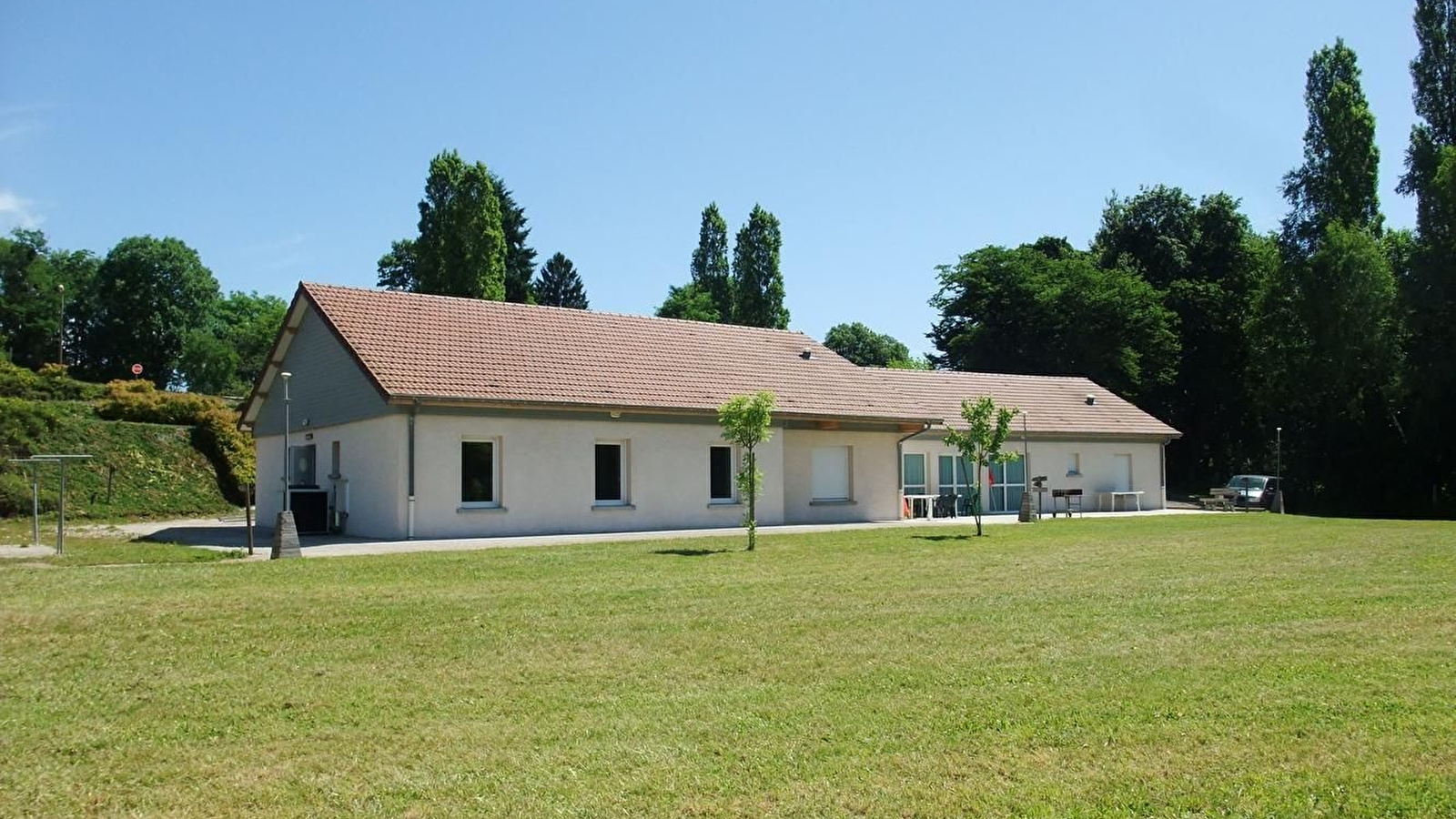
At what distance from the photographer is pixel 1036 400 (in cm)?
3606

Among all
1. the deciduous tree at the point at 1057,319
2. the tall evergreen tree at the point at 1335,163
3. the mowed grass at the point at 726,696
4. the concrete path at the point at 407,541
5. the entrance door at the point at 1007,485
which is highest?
the tall evergreen tree at the point at 1335,163

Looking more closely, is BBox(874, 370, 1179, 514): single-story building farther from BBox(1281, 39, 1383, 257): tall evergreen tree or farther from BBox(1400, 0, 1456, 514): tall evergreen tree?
BBox(1281, 39, 1383, 257): tall evergreen tree

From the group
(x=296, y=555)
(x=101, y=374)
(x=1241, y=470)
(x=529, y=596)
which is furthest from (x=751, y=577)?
(x=101, y=374)

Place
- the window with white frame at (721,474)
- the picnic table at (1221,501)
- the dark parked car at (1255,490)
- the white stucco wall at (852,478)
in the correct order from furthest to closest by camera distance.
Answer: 1. the dark parked car at (1255,490)
2. the picnic table at (1221,501)
3. the white stucco wall at (852,478)
4. the window with white frame at (721,474)

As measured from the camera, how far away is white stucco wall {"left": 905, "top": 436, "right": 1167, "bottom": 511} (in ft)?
104

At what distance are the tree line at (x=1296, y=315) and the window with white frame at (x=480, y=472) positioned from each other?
31753 mm

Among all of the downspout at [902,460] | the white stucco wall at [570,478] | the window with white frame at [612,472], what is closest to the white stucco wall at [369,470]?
the white stucco wall at [570,478]

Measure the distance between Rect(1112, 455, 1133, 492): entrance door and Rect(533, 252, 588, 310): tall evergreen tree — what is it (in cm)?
4152

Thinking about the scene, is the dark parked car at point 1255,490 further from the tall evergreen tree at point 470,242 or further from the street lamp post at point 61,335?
the street lamp post at point 61,335

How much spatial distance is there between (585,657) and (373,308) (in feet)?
56.4

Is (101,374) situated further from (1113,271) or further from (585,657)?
(585,657)

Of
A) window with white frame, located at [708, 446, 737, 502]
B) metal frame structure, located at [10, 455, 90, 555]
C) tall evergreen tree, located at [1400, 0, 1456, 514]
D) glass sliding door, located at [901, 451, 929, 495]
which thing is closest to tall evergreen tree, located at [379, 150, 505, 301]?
glass sliding door, located at [901, 451, 929, 495]

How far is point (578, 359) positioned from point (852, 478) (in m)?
7.53

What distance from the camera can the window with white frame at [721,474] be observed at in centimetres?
2537
